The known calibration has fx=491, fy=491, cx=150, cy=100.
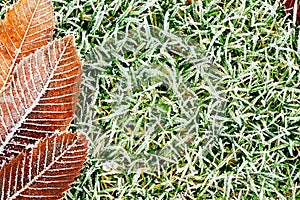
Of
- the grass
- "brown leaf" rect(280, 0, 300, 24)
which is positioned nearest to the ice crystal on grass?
the grass

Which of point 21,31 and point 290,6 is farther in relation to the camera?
point 290,6

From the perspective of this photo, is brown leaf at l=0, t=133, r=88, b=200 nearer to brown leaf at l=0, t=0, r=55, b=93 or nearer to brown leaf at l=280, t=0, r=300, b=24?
brown leaf at l=0, t=0, r=55, b=93

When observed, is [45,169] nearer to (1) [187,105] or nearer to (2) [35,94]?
(2) [35,94]

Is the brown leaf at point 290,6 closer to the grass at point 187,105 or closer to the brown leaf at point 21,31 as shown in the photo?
the grass at point 187,105

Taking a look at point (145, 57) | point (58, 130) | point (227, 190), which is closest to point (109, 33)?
point (145, 57)

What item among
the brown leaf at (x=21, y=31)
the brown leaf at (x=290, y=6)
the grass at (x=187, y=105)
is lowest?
the grass at (x=187, y=105)

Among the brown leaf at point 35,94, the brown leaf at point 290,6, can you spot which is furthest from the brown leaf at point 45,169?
the brown leaf at point 290,6

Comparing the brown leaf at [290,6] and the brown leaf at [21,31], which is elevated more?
the brown leaf at [21,31]

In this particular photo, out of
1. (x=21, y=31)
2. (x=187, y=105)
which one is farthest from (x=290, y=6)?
(x=21, y=31)
